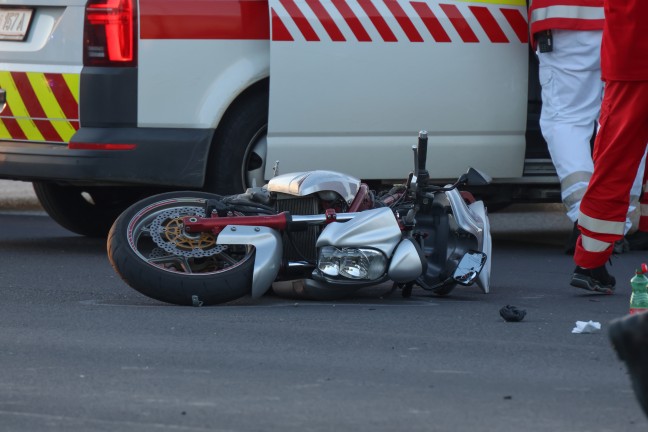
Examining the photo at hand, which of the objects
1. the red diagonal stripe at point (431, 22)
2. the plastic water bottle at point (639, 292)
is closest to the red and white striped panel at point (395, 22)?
the red diagonal stripe at point (431, 22)

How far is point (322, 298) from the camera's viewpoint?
6035 millimetres

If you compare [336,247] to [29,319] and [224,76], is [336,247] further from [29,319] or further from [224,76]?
[224,76]

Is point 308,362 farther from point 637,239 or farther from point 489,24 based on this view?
point 637,239

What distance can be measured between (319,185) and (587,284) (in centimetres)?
114

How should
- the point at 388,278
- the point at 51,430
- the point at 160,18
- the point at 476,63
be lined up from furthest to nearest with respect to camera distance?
the point at 476,63
the point at 160,18
the point at 388,278
the point at 51,430

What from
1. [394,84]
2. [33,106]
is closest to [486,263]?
[394,84]

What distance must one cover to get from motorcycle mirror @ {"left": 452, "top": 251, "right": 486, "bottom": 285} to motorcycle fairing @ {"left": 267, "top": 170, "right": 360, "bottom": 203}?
49 centimetres

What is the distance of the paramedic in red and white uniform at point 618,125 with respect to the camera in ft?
19.1

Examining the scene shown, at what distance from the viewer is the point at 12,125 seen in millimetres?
7301

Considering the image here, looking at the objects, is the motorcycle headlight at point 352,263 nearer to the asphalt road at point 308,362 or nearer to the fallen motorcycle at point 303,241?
the fallen motorcycle at point 303,241

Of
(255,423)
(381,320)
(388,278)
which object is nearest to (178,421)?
(255,423)

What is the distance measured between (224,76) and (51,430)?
11.9ft

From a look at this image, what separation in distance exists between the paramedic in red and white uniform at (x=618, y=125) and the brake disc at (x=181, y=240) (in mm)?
1420

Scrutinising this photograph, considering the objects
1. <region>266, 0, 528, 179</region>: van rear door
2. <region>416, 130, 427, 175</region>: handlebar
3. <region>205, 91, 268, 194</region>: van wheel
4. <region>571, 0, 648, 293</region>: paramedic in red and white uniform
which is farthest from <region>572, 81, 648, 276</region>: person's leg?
<region>205, 91, 268, 194</region>: van wheel
